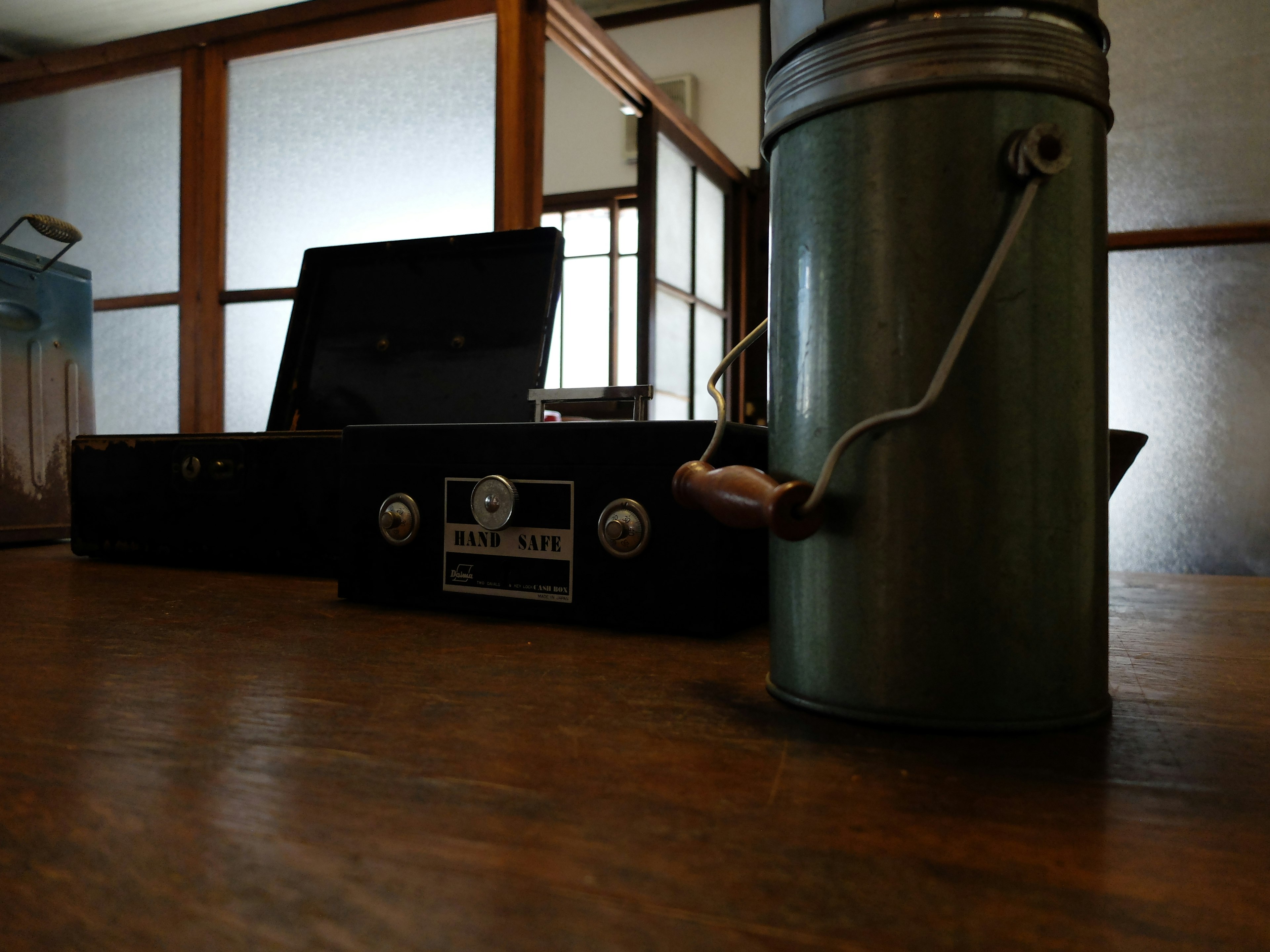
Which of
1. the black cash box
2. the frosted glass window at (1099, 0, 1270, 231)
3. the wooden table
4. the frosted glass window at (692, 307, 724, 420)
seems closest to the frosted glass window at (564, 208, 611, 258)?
the frosted glass window at (692, 307, 724, 420)

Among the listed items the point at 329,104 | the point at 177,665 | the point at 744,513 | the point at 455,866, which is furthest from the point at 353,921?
the point at 329,104

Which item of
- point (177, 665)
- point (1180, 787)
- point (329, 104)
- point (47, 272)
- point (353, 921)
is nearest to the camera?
point (353, 921)

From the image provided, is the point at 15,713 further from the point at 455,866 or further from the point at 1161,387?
the point at 1161,387

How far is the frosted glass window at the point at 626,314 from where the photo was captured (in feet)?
14.9

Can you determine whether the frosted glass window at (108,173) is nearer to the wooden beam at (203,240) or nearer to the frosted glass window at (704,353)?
the wooden beam at (203,240)

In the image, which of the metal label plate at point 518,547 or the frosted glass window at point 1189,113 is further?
the frosted glass window at point 1189,113

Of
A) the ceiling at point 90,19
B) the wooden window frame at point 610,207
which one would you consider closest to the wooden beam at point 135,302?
the ceiling at point 90,19

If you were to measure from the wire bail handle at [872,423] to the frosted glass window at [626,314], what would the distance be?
4084 millimetres

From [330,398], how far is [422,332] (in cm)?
15

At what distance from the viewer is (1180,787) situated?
1.06 feet

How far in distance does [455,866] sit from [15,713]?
0.28 metres

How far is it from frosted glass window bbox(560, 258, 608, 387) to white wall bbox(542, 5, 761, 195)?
15.9 inches

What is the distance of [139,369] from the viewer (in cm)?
272

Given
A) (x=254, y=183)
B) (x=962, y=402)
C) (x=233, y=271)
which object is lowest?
(x=962, y=402)
